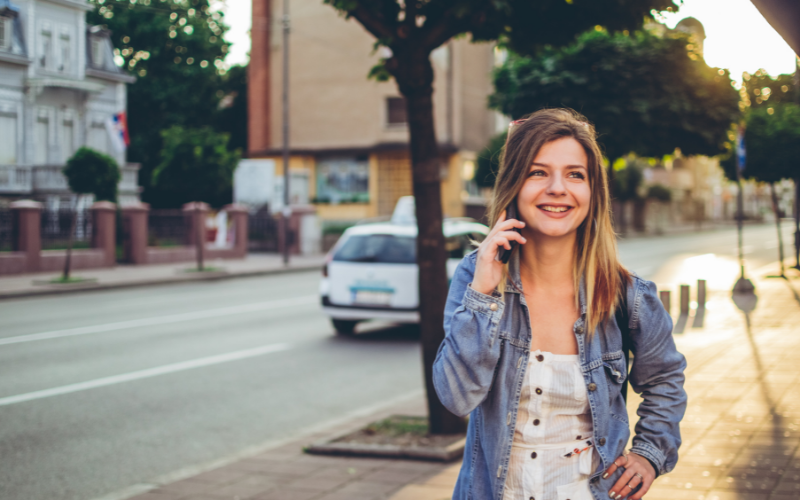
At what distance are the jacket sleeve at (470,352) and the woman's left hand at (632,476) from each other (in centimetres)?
43

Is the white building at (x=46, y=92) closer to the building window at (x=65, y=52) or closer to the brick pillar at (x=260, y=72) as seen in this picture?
the building window at (x=65, y=52)

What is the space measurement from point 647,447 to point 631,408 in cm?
410

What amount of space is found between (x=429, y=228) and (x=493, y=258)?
3682 mm

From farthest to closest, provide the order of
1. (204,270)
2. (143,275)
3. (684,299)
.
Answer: (204,270)
(143,275)
(684,299)

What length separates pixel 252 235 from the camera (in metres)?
33.0

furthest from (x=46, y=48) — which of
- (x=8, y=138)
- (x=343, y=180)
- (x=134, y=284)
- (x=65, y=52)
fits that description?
(x=134, y=284)

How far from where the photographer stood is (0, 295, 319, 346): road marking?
11.4 m

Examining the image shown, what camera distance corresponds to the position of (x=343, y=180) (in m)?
40.9

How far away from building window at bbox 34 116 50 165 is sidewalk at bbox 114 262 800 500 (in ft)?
92.7

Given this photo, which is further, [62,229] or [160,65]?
[160,65]

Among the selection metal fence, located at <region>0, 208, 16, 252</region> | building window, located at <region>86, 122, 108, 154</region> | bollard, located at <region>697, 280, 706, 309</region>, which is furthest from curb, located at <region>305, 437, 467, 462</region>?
building window, located at <region>86, 122, 108, 154</region>

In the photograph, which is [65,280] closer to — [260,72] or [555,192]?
[555,192]

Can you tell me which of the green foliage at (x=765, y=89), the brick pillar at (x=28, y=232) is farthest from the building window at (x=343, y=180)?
the green foliage at (x=765, y=89)

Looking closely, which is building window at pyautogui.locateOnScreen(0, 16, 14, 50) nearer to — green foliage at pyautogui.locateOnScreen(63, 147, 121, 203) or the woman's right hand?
green foliage at pyautogui.locateOnScreen(63, 147, 121, 203)
